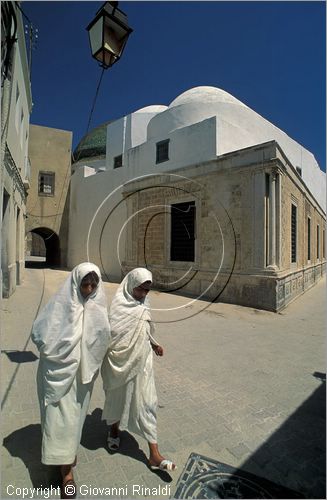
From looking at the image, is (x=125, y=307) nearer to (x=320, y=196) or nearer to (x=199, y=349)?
(x=199, y=349)

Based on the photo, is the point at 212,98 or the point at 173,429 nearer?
the point at 173,429

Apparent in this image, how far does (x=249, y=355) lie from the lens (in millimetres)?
4535

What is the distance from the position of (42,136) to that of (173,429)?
18209 millimetres

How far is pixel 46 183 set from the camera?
17047mm

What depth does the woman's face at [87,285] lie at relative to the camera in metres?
1.92

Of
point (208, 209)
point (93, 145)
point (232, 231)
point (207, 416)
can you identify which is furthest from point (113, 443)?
point (93, 145)

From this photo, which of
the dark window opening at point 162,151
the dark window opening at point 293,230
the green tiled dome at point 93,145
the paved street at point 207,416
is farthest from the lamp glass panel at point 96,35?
the green tiled dome at point 93,145

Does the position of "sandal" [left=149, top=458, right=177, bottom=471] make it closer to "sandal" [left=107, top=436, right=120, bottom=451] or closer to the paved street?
the paved street

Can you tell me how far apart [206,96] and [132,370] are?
13.9 metres

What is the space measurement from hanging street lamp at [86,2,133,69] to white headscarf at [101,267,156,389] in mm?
3053

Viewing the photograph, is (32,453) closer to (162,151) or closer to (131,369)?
(131,369)

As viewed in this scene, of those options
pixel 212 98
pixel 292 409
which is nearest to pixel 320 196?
pixel 212 98

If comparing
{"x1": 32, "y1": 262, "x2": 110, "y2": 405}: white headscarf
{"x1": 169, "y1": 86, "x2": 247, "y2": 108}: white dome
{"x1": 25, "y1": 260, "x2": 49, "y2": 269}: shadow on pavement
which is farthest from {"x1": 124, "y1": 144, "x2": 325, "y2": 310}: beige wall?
{"x1": 25, "y1": 260, "x2": 49, "y2": 269}: shadow on pavement

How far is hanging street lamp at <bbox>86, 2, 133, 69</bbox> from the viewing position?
3272 millimetres
